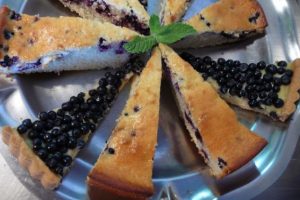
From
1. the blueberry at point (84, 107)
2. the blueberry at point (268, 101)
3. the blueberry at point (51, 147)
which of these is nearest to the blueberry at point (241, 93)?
the blueberry at point (268, 101)

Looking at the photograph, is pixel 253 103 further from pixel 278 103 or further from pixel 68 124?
pixel 68 124

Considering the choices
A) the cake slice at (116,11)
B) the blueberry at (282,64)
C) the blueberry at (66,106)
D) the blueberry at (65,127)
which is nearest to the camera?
the blueberry at (65,127)

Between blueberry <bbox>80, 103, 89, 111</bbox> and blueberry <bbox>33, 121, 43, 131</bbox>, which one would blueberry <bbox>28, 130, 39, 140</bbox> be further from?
blueberry <bbox>80, 103, 89, 111</bbox>

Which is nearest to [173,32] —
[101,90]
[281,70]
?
[101,90]

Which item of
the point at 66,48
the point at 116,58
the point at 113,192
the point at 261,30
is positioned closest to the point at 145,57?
the point at 116,58

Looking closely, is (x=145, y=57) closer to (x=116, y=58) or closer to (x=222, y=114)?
(x=116, y=58)

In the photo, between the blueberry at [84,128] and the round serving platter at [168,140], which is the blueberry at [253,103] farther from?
the blueberry at [84,128]

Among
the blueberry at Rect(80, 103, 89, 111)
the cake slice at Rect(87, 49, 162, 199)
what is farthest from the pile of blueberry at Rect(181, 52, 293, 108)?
the blueberry at Rect(80, 103, 89, 111)
